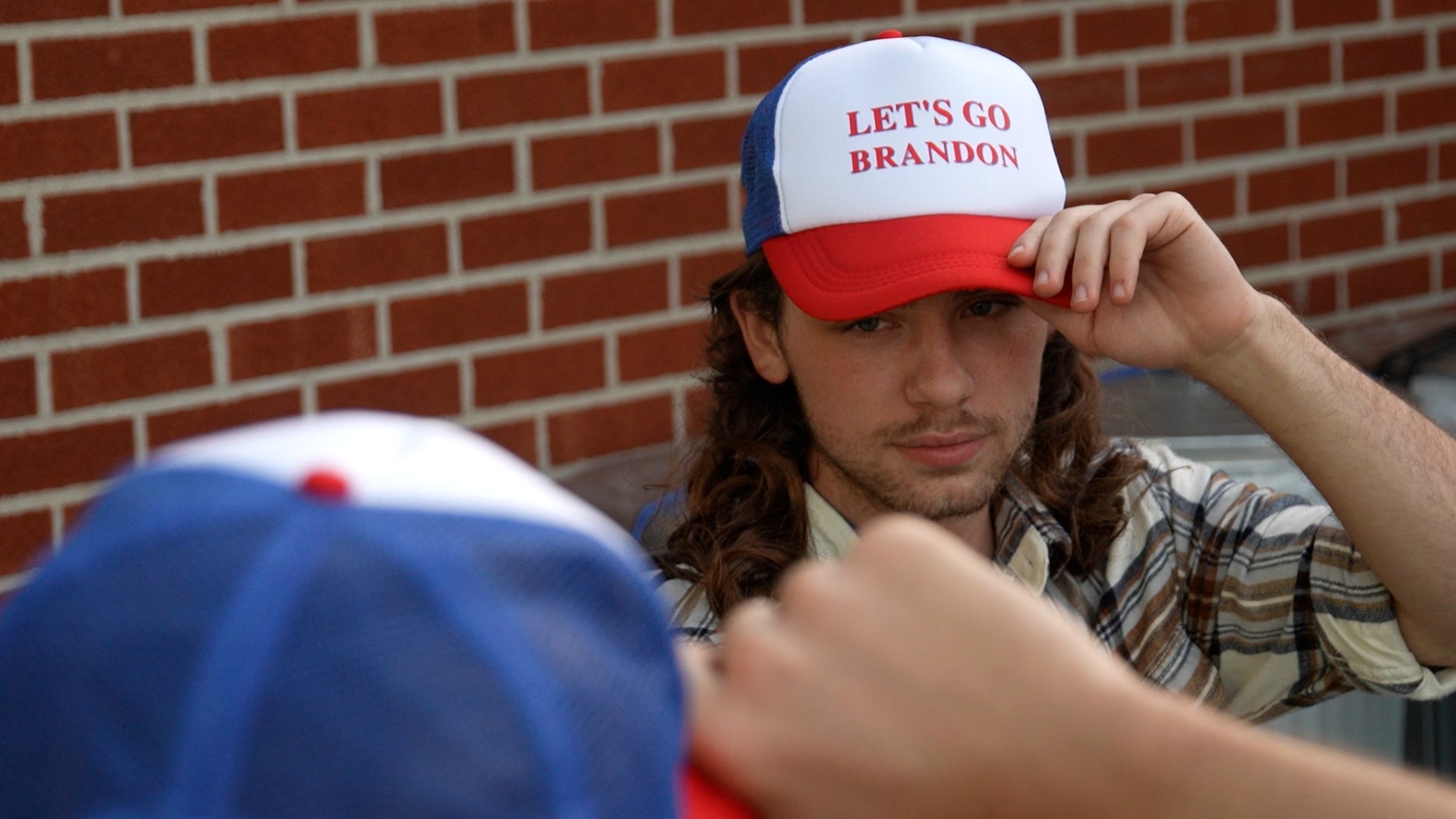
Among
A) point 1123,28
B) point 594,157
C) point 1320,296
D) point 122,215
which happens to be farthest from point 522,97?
point 1320,296

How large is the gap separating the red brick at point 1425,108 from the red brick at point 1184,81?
21.6 inches

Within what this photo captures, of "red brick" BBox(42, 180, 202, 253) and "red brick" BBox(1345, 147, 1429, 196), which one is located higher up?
"red brick" BBox(42, 180, 202, 253)

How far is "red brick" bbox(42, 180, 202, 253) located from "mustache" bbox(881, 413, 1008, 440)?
44.1 inches

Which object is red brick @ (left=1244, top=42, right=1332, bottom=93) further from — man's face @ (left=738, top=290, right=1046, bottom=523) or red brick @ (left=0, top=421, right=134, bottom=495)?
red brick @ (left=0, top=421, right=134, bottom=495)

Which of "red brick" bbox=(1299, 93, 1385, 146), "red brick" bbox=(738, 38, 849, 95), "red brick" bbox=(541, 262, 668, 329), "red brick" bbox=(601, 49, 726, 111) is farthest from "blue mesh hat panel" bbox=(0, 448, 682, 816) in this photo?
"red brick" bbox=(1299, 93, 1385, 146)

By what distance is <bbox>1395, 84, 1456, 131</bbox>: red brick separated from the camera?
3.90 metres

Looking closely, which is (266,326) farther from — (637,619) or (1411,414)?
(637,619)

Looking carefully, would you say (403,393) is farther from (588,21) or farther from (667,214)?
(588,21)

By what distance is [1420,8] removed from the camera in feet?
12.8

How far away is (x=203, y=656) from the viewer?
70cm

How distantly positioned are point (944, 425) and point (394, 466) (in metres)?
1.37

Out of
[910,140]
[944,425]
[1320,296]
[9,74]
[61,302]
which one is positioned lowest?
[1320,296]

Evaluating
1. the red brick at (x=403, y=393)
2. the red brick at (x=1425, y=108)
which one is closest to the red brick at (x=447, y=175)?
the red brick at (x=403, y=393)

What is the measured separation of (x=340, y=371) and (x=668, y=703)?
1.95 meters
